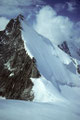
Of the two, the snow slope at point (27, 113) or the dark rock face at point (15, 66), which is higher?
the snow slope at point (27, 113)

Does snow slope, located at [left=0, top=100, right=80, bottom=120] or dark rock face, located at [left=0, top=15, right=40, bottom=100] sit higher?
snow slope, located at [left=0, top=100, right=80, bottom=120]

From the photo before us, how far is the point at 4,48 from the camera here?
5184 centimetres

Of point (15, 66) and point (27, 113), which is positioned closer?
point (27, 113)

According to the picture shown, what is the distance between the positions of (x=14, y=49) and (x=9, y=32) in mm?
10942

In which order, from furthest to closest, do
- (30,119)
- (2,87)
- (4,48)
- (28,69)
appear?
(4,48) → (2,87) → (28,69) → (30,119)

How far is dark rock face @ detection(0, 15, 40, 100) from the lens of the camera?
3531 cm

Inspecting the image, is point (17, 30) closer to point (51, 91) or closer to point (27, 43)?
point (27, 43)

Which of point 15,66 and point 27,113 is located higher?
point 27,113

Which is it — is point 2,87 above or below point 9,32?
below

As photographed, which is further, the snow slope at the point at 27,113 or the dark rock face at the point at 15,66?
the dark rock face at the point at 15,66

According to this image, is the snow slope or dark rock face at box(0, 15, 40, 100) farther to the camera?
dark rock face at box(0, 15, 40, 100)

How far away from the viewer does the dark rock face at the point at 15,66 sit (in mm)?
35312

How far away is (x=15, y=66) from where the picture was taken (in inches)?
1686

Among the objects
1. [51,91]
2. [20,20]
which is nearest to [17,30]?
[20,20]
